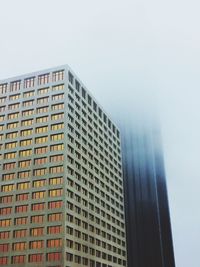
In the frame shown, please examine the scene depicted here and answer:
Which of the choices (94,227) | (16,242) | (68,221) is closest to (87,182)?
(94,227)

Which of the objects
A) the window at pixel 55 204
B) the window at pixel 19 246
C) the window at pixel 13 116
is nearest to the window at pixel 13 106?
the window at pixel 13 116

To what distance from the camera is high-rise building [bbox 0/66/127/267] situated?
85500mm

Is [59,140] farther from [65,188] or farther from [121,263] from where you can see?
[121,263]

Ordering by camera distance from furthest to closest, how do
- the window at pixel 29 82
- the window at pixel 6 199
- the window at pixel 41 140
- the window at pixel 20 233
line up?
the window at pixel 29 82, the window at pixel 41 140, the window at pixel 6 199, the window at pixel 20 233

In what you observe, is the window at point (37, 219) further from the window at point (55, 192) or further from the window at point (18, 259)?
the window at point (18, 259)

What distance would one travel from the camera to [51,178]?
90.8 meters

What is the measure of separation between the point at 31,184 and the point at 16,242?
13294 mm

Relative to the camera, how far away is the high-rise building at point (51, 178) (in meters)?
85.5

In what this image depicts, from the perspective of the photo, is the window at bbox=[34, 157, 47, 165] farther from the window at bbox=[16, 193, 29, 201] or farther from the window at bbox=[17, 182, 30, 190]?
the window at bbox=[16, 193, 29, 201]

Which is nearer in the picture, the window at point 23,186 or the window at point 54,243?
the window at point 54,243

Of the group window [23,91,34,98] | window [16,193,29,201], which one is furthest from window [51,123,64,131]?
window [16,193,29,201]

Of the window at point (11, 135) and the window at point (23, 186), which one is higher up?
the window at point (11, 135)

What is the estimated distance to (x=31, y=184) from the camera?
92000mm

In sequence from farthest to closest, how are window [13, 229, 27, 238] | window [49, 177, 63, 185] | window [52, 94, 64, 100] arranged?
window [52, 94, 64, 100]
window [49, 177, 63, 185]
window [13, 229, 27, 238]
